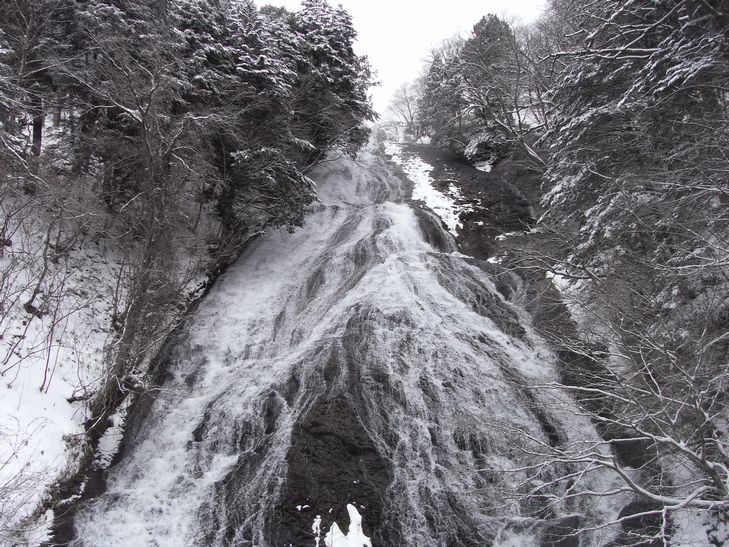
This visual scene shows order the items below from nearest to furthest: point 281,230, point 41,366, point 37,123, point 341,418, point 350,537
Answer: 1. point 350,537
2. point 341,418
3. point 41,366
4. point 37,123
5. point 281,230

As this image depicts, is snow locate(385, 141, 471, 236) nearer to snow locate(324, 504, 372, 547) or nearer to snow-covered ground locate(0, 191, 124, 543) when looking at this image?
snow locate(324, 504, 372, 547)

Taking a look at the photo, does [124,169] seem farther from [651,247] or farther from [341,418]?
[651,247]

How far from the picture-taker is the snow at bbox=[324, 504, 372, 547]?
652 cm

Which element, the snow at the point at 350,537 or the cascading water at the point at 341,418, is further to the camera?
the cascading water at the point at 341,418

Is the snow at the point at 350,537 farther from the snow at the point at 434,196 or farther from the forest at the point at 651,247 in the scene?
the snow at the point at 434,196

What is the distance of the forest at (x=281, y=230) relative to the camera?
6.21m

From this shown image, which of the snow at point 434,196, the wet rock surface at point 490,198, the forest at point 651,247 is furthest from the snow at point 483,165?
the forest at point 651,247

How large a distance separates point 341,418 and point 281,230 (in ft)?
30.9

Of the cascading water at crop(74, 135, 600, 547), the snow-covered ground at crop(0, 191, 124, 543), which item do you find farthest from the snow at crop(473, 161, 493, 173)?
the snow-covered ground at crop(0, 191, 124, 543)

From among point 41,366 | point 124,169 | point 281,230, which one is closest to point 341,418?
point 41,366

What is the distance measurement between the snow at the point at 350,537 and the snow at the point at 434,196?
10888mm

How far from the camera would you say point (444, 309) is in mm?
10906

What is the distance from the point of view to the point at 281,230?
16.1 m

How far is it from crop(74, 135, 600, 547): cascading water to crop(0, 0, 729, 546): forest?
23 centimetres
